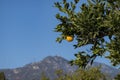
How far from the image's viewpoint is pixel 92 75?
7519cm

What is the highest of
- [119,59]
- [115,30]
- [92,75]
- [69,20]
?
[92,75]

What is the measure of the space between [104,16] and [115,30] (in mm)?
652

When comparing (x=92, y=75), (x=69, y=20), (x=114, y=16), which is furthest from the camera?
(x=92, y=75)

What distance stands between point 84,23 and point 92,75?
206 ft

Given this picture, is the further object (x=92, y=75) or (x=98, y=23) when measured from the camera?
(x=92, y=75)

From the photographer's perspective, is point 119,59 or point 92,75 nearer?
point 119,59

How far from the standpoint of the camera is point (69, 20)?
13742mm

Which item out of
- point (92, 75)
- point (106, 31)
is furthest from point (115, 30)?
point (92, 75)

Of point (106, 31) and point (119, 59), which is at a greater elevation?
point (106, 31)

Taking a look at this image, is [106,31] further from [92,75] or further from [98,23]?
[92,75]

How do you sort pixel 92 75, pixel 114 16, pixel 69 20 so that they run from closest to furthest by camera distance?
pixel 114 16 → pixel 69 20 → pixel 92 75

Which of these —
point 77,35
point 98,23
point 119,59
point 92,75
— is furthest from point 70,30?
point 92,75

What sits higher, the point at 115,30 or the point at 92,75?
the point at 92,75

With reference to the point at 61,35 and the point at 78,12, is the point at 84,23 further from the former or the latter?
the point at 61,35
